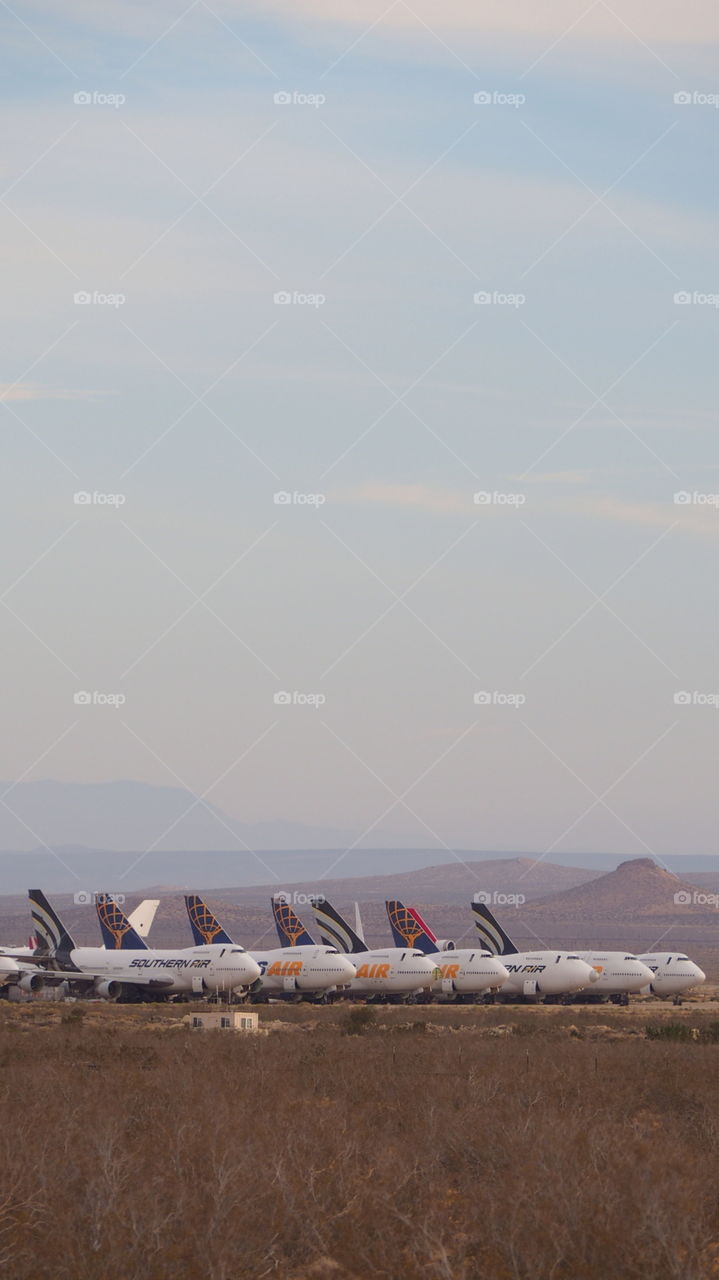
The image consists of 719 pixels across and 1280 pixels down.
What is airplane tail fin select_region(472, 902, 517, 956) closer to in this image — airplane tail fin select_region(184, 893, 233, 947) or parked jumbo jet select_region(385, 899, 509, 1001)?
parked jumbo jet select_region(385, 899, 509, 1001)

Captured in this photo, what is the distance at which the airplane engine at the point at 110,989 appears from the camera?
82062 millimetres

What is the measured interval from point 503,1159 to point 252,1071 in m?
13.9

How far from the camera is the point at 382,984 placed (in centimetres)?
8381

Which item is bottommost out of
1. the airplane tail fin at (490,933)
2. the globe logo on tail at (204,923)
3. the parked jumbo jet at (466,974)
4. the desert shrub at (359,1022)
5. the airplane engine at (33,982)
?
the desert shrub at (359,1022)

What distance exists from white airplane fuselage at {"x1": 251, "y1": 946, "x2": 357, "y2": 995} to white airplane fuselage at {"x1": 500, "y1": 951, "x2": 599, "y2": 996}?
Answer: 955cm

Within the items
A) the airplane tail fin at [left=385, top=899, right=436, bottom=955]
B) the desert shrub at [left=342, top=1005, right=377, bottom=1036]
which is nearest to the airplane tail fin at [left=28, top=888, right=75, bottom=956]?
the airplane tail fin at [left=385, top=899, right=436, bottom=955]

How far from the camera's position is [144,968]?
273ft

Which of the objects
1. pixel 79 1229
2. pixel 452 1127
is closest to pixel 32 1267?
pixel 79 1229

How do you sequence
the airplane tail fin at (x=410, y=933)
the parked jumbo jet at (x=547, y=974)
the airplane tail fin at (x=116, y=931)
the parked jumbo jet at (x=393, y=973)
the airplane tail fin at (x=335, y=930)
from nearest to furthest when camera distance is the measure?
1. the parked jumbo jet at (x=547, y=974)
2. the parked jumbo jet at (x=393, y=973)
3. the airplane tail fin at (x=116, y=931)
4. the airplane tail fin at (x=410, y=933)
5. the airplane tail fin at (x=335, y=930)

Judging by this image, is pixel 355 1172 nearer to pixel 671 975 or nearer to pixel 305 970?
pixel 305 970

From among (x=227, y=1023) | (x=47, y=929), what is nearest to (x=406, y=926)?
(x=47, y=929)

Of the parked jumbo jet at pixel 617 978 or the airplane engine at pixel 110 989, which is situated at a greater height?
the airplane engine at pixel 110 989

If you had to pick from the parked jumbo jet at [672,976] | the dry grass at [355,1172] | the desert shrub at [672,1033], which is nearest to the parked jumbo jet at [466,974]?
the parked jumbo jet at [672,976]

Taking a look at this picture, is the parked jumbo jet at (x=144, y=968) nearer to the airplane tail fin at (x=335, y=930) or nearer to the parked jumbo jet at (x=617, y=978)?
the airplane tail fin at (x=335, y=930)
